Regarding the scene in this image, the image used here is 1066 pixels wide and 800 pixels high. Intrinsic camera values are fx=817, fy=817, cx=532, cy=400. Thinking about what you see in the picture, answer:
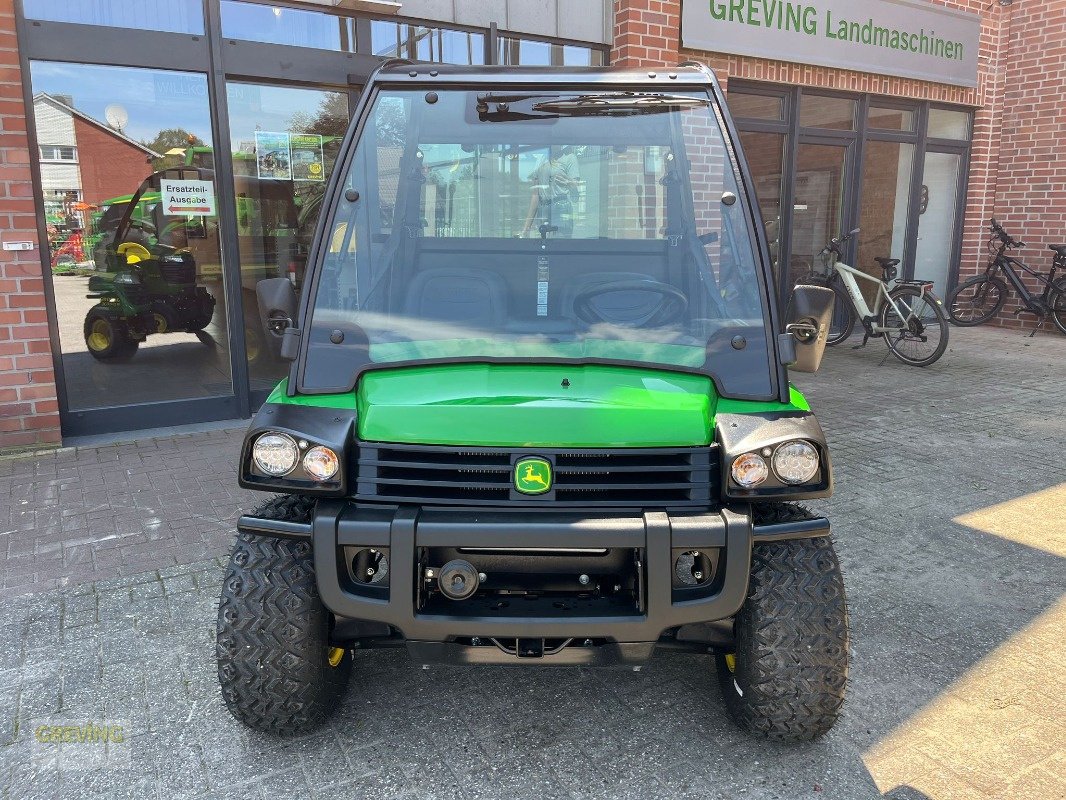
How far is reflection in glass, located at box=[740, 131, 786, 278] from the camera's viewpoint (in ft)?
30.8

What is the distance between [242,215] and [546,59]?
3.18 m

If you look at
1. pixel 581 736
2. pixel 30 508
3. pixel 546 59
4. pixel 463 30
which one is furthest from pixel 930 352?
pixel 30 508

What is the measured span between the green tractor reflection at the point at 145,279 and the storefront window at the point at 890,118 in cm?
815

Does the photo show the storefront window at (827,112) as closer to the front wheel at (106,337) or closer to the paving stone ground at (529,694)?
the paving stone ground at (529,694)

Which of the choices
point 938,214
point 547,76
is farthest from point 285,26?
point 938,214

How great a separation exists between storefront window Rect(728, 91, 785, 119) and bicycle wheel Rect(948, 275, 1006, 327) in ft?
13.2

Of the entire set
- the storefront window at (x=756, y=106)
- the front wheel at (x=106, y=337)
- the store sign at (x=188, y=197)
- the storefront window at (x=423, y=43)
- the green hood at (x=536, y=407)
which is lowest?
the front wheel at (x=106, y=337)

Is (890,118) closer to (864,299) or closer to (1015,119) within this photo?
(1015,119)

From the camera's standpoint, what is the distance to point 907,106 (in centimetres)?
1066

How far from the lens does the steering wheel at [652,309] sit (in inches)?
103

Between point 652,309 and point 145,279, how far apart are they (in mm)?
5071

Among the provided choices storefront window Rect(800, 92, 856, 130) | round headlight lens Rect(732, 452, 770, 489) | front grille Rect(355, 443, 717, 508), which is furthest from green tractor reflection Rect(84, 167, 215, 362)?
storefront window Rect(800, 92, 856, 130)

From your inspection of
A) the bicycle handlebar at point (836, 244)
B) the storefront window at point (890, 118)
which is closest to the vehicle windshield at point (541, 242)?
the bicycle handlebar at point (836, 244)

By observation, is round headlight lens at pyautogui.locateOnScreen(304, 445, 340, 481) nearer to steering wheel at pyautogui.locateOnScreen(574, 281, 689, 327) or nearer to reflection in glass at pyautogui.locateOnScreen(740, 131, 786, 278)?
steering wheel at pyautogui.locateOnScreen(574, 281, 689, 327)
